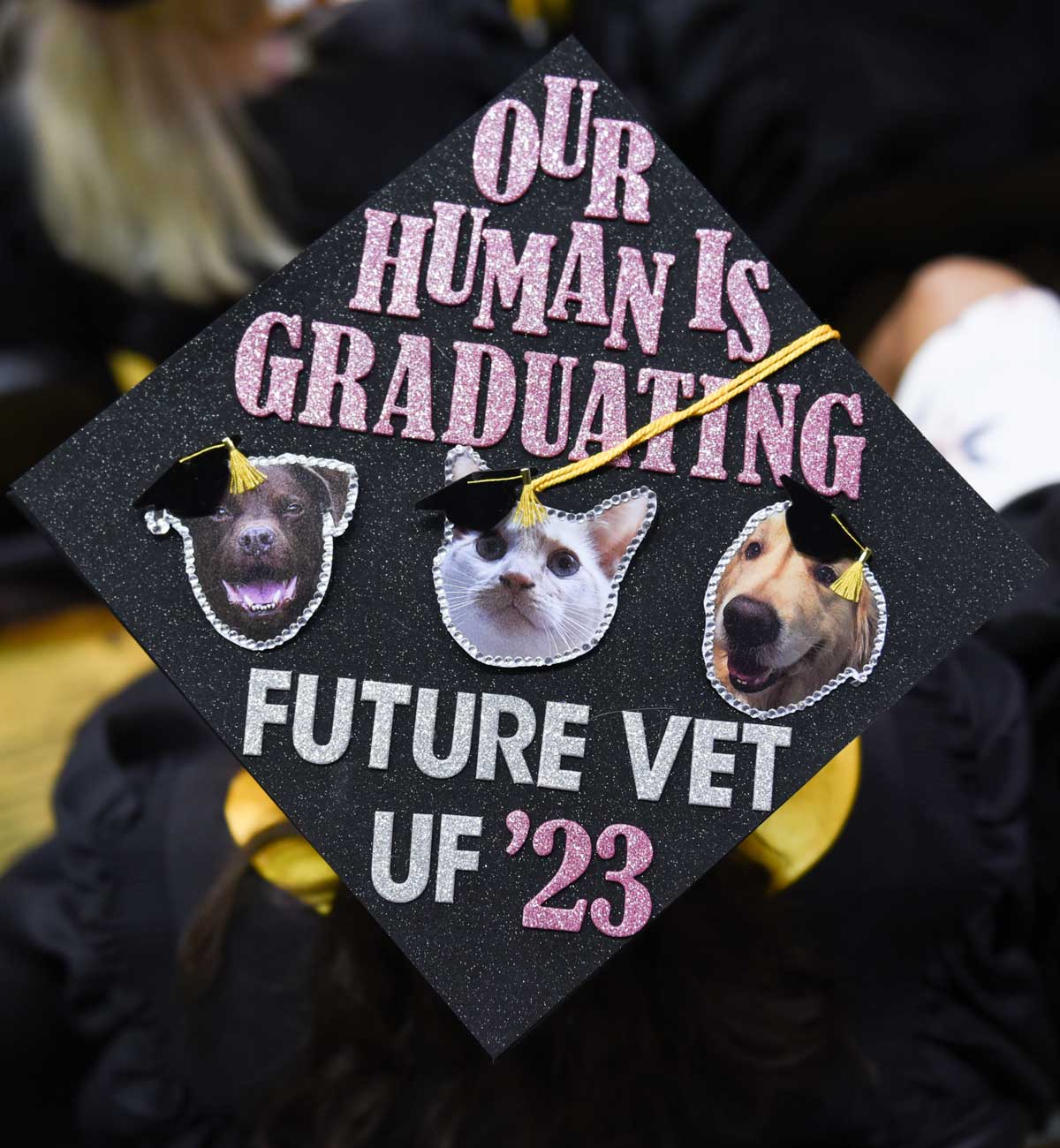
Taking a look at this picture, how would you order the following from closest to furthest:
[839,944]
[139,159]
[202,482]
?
1. [202,482]
2. [839,944]
3. [139,159]

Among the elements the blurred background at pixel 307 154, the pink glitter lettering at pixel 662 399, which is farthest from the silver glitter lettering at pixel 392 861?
the blurred background at pixel 307 154

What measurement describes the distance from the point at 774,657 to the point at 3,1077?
0.66 meters

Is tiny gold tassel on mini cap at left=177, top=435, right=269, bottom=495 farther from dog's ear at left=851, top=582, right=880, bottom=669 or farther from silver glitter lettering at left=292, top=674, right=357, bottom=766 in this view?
dog's ear at left=851, top=582, right=880, bottom=669

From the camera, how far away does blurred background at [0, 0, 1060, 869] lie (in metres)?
1.42

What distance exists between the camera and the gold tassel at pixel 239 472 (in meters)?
0.57

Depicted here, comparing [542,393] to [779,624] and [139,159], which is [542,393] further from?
[139,159]

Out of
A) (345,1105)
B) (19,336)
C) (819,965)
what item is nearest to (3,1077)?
(345,1105)

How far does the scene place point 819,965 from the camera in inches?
29.9

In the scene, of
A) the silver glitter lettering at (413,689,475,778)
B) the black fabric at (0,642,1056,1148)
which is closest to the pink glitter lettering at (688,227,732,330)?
the silver glitter lettering at (413,689,475,778)

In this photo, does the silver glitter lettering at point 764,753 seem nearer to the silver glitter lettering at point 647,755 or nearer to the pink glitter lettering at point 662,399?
the silver glitter lettering at point 647,755

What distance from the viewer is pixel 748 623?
1.94 feet

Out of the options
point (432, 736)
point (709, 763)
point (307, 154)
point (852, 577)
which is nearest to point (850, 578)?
point (852, 577)

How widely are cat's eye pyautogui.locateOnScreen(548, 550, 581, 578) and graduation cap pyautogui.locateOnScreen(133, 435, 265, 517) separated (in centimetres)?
15

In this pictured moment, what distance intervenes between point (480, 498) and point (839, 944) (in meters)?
0.40
